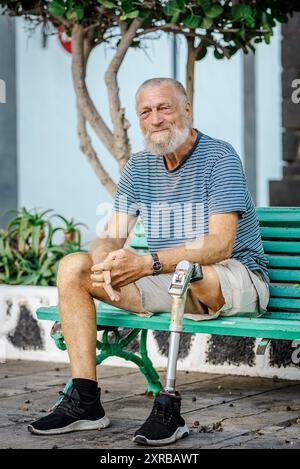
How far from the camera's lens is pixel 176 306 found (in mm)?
4398

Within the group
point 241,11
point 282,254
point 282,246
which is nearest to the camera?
point 282,246

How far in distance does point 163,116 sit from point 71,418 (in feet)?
4.14

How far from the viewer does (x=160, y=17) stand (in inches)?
249

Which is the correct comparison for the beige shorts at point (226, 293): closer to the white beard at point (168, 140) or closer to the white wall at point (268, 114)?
the white beard at point (168, 140)

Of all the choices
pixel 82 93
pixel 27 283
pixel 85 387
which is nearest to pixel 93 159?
pixel 82 93

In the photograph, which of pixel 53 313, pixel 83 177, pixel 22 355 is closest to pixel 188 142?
pixel 53 313

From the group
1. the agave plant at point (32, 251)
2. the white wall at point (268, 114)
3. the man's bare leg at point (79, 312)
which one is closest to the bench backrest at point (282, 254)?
the man's bare leg at point (79, 312)

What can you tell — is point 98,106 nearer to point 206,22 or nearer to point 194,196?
point 206,22

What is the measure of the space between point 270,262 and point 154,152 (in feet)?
2.49

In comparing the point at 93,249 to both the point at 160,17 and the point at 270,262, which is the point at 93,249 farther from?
the point at 160,17

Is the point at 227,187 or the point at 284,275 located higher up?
the point at 227,187

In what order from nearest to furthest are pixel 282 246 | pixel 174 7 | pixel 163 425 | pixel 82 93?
pixel 163 425, pixel 282 246, pixel 174 7, pixel 82 93

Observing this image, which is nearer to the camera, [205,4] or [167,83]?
[167,83]

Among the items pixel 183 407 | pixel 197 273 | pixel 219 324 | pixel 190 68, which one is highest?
pixel 190 68
